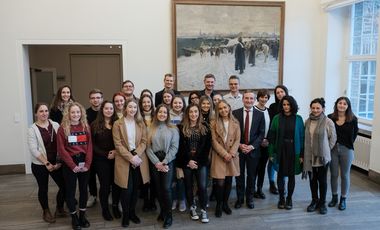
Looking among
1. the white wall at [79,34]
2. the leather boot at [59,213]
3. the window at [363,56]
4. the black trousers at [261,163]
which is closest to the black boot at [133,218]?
the leather boot at [59,213]

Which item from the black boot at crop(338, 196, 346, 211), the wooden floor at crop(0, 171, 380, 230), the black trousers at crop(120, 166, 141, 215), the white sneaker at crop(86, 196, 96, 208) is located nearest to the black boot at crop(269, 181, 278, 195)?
the wooden floor at crop(0, 171, 380, 230)

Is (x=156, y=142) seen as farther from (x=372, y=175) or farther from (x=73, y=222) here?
(x=372, y=175)

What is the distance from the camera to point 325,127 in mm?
3391

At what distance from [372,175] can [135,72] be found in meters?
3.69

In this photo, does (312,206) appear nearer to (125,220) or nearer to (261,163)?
(261,163)

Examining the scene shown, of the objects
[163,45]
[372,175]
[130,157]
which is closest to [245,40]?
[163,45]

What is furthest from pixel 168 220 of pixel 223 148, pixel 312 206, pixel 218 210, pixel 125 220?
pixel 312 206

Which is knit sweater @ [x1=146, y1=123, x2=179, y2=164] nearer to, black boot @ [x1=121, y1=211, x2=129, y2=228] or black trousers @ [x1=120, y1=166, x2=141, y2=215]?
black trousers @ [x1=120, y1=166, x2=141, y2=215]

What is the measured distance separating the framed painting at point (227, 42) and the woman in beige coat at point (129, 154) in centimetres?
211

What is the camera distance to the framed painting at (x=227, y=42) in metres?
5.14

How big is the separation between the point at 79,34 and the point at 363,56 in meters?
Result: 4.32

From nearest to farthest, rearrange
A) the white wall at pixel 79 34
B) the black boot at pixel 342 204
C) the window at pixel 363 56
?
the black boot at pixel 342 204 < the white wall at pixel 79 34 < the window at pixel 363 56

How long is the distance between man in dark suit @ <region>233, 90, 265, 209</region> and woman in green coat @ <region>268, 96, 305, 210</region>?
0.59ft

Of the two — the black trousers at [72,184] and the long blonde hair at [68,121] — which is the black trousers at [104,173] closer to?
the black trousers at [72,184]
